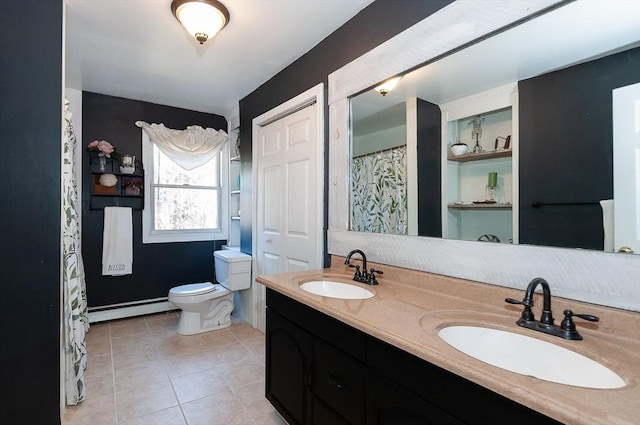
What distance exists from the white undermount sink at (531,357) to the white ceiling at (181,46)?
6.05 feet

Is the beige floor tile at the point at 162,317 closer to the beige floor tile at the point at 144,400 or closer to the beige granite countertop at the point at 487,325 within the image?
the beige floor tile at the point at 144,400

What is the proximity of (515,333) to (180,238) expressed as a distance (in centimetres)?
357

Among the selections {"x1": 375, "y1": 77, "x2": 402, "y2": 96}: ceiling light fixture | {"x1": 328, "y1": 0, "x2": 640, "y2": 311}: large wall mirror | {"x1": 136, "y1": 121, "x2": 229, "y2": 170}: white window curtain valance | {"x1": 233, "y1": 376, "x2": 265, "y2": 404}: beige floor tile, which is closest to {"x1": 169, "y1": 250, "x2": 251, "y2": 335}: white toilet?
{"x1": 233, "y1": 376, "x2": 265, "y2": 404}: beige floor tile

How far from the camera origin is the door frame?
2242 mm

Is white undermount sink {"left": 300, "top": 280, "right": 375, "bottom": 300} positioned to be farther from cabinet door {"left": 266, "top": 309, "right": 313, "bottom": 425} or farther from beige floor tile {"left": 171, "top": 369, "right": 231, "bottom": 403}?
beige floor tile {"left": 171, "top": 369, "right": 231, "bottom": 403}

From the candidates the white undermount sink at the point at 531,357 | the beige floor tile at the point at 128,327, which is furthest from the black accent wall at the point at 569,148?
the beige floor tile at the point at 128,327

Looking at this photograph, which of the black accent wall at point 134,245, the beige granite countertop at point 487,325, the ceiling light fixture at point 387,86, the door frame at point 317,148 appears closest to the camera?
the beige granite countertop at point 487,325

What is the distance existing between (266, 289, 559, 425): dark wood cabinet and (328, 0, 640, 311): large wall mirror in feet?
1.85

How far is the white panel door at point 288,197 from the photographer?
238cm

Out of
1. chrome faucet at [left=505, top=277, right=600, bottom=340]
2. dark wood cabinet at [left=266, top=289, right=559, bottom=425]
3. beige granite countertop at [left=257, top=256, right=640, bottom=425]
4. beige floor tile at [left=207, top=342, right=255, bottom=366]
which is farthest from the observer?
beige floor tile at [left=207, top=342, right=255, bottom=366]

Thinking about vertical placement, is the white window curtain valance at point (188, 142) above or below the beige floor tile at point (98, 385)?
above

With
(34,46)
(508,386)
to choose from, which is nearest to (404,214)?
(508,386)

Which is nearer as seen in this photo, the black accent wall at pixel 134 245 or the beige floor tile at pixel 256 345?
the beige floor tile at pixel 256 345

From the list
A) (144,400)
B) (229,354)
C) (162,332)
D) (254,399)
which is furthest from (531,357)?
(162,332)
